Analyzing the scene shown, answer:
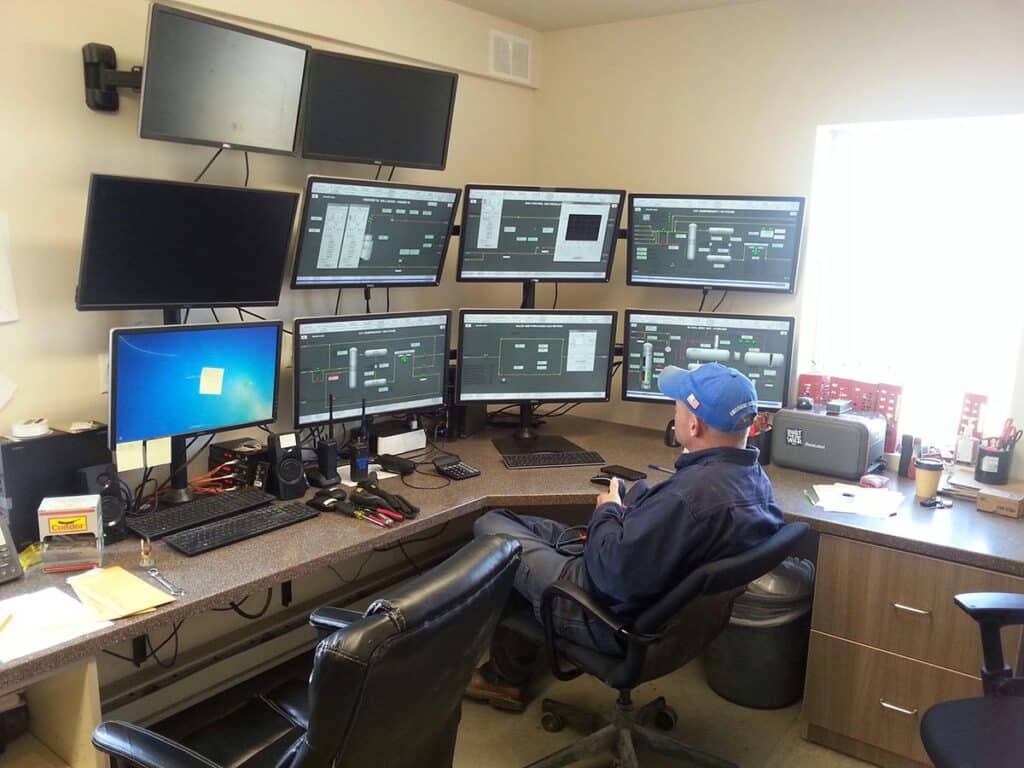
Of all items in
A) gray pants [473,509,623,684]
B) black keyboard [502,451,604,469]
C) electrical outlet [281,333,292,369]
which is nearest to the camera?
gray pants [473,509,623,684]

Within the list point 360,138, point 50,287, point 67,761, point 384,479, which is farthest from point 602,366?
point 67,761

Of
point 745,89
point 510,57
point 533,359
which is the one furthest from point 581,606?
point 510,57

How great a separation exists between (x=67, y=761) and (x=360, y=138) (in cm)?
189

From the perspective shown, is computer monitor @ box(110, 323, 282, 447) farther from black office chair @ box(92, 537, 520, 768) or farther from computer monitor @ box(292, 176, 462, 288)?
black office chair @ box(92, 537, 520, 768)

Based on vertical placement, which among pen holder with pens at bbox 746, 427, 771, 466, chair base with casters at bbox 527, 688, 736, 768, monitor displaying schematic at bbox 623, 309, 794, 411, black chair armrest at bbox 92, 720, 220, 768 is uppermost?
monitor displaying schematic at bbox 623, 309, 794, 411

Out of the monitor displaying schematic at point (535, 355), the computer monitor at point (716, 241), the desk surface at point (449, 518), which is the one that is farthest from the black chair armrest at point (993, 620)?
the monitor displaying schematic at point (535, 355)

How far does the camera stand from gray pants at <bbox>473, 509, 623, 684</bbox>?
2.08m

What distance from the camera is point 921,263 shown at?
9.43 feet

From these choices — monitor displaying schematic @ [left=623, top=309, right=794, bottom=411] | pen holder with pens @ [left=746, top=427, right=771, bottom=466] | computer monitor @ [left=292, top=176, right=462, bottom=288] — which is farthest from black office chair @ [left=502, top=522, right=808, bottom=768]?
computer monitor @ [left=292, top=176, right=462, bottom=288]

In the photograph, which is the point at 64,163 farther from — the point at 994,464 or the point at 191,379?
the point at 994,464

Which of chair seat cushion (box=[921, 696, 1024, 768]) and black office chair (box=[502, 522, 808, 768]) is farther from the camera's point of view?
black office chair (box=[502, 522, 808, 768])

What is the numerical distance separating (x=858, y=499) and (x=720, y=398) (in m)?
0.82

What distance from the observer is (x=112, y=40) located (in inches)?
84.6

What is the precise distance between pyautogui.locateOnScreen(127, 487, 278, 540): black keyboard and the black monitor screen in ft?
3.46
